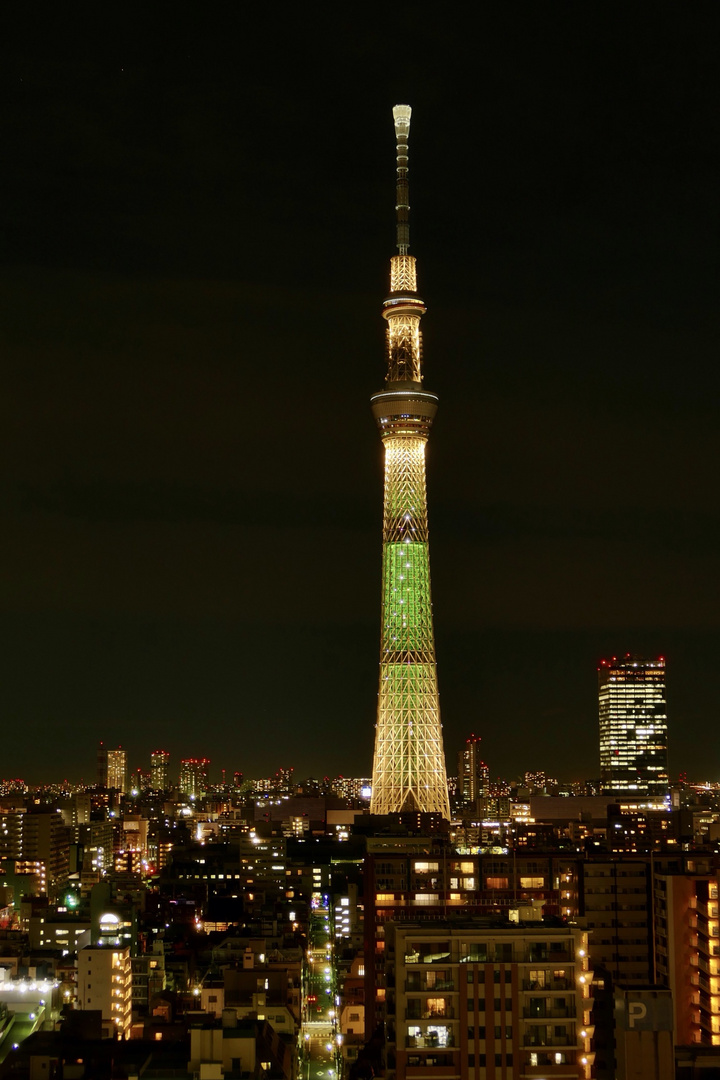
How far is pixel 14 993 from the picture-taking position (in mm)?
20672

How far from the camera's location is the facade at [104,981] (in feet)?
72.3

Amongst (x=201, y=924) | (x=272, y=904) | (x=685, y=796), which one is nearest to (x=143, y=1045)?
(x=201, y=924)

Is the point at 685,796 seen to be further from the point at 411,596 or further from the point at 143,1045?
the point at 143,1045

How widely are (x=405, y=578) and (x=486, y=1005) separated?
27.6 m

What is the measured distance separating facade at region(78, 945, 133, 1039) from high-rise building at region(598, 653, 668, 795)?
55.1 meters

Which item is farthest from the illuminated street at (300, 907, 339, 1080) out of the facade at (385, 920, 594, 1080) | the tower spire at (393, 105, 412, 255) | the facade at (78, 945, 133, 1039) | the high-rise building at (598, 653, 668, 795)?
the high-rise building at (598, 653, 668, 795)

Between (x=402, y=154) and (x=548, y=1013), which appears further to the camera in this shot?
(x=402, y=154)

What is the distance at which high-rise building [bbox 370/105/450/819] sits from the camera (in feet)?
131

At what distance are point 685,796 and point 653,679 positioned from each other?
613cm

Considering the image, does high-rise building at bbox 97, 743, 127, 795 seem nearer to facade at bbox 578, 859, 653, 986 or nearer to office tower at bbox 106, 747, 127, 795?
office tower at bbox 106, 747, 127, 795

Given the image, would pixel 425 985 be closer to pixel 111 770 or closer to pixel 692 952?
pixel 692 952

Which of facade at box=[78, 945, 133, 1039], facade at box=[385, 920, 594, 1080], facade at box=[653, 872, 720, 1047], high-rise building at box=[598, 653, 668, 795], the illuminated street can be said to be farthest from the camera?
high-rise building at box=[598, 653, 668, 795]

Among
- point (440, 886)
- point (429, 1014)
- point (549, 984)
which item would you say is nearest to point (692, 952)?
point (440, 886)

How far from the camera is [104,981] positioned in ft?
73.3
